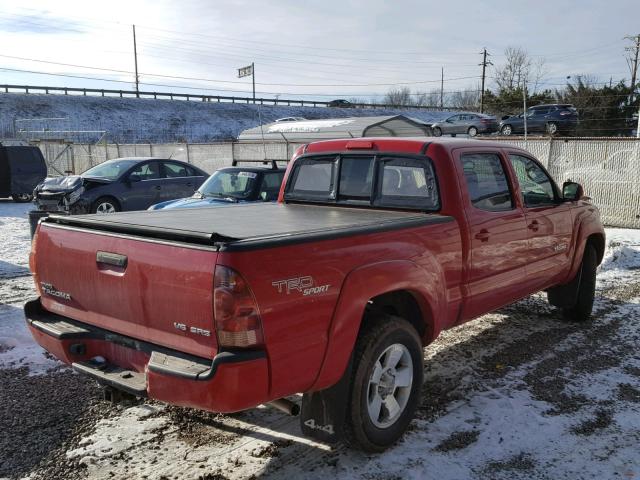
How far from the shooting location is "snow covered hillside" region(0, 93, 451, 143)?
179 ft

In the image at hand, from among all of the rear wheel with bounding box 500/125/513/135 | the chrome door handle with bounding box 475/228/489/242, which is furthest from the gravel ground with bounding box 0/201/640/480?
the rear wheel with bounding box 500/125/513/135

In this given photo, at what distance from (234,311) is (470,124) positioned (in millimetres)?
30558

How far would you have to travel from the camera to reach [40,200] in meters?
12.6

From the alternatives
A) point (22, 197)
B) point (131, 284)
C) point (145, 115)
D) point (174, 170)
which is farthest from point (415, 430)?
point (145, 115)

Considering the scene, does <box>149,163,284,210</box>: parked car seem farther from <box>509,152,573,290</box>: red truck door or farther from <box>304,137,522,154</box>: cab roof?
<box>509,152,573,290</box>: red truck door

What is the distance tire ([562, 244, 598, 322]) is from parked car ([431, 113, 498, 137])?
2527 cm

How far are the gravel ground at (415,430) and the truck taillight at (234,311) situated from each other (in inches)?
42.7

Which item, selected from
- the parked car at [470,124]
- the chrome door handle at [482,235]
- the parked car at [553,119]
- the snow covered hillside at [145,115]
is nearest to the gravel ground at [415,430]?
the chrome door handle at [482,235]

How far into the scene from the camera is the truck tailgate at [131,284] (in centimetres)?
275

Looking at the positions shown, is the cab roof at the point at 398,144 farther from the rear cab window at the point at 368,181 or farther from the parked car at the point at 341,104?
the parked car at the point at 341,104

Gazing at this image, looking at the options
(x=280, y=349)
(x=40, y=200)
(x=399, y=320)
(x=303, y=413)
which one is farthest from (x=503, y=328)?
(x=40, y=200)

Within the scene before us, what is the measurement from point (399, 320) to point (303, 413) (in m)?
0.83

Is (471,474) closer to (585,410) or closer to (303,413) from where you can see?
(303,413)

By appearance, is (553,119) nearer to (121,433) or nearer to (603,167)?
(603,167)
